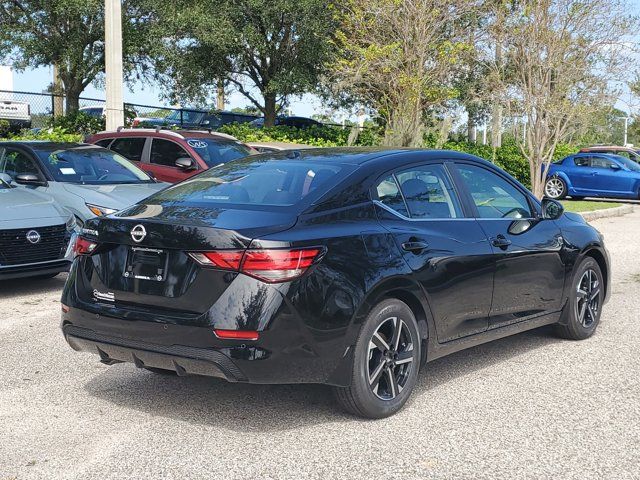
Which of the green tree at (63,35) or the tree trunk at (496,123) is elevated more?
the green tree at (63,35)

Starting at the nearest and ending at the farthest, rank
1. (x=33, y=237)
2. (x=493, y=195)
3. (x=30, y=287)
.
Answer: (x=493, y=195) → (x=33, y=237) → (x=30, y=287)

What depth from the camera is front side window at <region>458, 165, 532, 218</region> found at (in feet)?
19.4

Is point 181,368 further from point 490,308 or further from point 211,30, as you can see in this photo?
point 211,30

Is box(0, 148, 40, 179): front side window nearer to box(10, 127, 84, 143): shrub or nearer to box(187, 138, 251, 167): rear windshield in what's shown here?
box(187, 138, 251, 167): rear windshield

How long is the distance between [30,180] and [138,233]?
5972 millimetres

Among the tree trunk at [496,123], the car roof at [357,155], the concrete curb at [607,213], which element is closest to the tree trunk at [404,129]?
the tree trunk at [496,123]

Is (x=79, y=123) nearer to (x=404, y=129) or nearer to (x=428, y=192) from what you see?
(x=404, y=129)

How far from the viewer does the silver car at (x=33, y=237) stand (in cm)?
Answer: 877

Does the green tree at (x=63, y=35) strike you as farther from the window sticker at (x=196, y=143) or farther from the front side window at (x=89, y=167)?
the front side window at (x=89, y=167)

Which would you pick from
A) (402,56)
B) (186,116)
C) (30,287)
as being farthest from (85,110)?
(30,287)

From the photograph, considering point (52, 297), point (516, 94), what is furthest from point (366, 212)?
point (516, 94)

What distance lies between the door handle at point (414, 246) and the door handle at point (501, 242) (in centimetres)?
79

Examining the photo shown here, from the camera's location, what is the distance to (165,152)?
45.0ft

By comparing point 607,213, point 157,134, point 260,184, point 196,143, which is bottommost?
point 607,213
